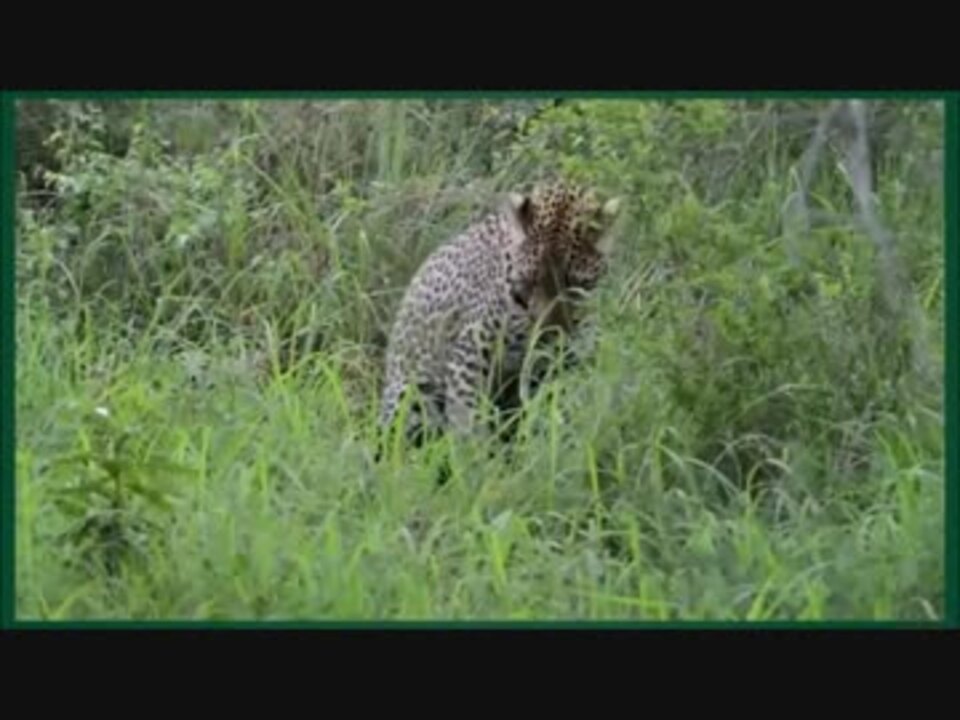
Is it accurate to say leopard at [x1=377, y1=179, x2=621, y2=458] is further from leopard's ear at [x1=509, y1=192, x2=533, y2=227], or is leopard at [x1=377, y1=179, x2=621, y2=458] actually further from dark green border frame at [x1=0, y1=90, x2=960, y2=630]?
dark green border frame at [x1=0, y1=90, x2=960, y2=630]

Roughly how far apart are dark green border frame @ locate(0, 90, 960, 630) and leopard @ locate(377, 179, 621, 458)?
420 millimetres

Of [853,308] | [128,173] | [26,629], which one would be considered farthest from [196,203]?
[853,308]

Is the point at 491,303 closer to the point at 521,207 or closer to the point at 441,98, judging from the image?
the point at 521,207

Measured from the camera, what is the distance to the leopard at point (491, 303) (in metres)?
8.88

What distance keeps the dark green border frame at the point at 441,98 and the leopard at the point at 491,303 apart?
0.42 metres

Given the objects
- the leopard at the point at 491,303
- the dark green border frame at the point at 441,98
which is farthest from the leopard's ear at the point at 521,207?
the dark green border frame at the point at 441,98

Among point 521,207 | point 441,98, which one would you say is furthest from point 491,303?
point 441,98

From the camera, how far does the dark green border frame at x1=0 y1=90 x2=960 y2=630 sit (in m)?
8.45

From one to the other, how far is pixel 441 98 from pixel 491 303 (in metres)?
0.69

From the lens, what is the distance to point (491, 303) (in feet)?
29.7

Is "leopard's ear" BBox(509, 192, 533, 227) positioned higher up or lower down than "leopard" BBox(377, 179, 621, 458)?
higher up

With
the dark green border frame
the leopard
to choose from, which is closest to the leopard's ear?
the leopard

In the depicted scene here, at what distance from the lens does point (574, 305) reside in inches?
352

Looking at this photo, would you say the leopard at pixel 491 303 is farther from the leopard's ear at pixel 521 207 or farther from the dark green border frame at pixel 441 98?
the dark green border frame at pixel 441 98
